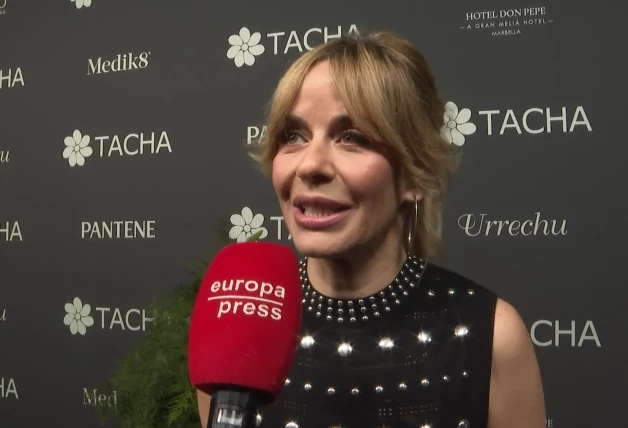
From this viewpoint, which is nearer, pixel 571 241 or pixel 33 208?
pixel 571 241

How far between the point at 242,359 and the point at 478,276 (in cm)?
124

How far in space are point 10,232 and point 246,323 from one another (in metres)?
2.02

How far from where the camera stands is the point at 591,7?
5.10 ft

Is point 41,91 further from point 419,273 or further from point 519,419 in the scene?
point 519,419

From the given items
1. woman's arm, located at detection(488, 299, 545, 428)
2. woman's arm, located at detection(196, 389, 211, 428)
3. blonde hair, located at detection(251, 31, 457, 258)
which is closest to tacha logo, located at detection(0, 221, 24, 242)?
woman's arm, located at detection(196, 389, 211, 428)

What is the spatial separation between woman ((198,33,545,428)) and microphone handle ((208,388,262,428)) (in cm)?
28

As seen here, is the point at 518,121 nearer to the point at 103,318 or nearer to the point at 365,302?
the point at 365,302

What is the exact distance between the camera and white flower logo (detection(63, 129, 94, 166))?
2.11m

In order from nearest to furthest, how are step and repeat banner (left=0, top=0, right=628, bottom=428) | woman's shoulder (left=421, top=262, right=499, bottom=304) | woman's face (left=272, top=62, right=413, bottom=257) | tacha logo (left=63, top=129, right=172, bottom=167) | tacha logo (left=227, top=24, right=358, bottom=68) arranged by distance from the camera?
woman's face (left=272, top=62, right=413, bottom=257) → woman's shoulder (left=421, top=262, right=499, bottom=304) → step and repeat banner (left=0, top=0, right=628, bottom=428) → tacha logo (left=227, top=24, right=358, bottom=68) → tacha logo (left=63, top=129, right=172, bottom=167)

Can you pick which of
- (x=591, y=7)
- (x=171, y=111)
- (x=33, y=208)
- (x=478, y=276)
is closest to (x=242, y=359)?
(x=478, y=276)

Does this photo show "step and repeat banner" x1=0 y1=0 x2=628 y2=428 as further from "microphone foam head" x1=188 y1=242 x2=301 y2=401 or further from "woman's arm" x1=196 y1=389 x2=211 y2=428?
"microphone foam head" x1=188 y1=242 x2=301 y2=401

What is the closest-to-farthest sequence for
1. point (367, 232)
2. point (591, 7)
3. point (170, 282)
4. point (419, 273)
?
point (367, 232), point (419, 273), point (591, 7), point (170, 282)

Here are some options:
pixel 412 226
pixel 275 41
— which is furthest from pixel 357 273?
pixel 275 41

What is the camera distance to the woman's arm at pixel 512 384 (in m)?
0.82
